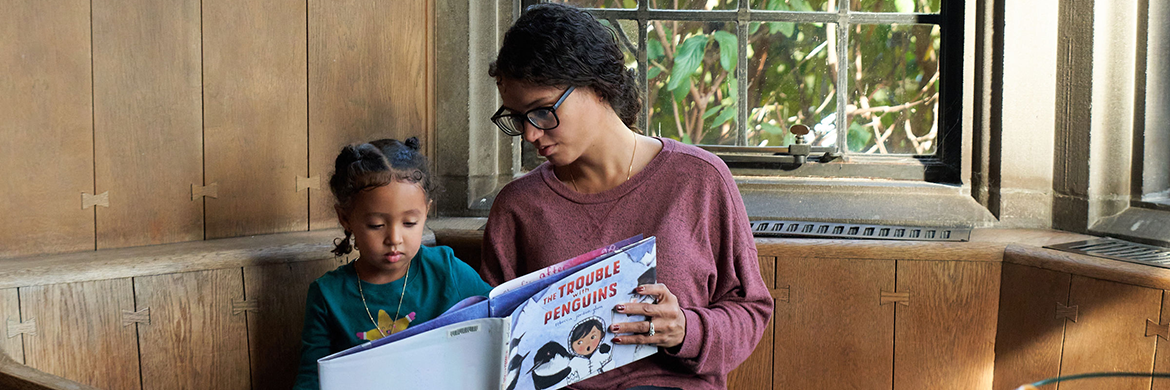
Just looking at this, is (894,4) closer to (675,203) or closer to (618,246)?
(675,203)

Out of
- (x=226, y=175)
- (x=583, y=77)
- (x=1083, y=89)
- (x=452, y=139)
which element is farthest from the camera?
(x=452, y=139)

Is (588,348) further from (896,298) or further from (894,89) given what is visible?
(894,89)

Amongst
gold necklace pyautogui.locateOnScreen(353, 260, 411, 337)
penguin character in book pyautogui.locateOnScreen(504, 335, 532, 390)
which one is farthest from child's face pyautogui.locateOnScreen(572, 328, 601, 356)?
gold necklace pyautogui.locateOnScreen(353, 260, 411, 337)

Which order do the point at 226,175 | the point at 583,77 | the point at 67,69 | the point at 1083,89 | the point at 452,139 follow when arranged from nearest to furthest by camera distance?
1. the point at 583,77
2. the point at 67,69
3. the point at 226,175
4. the point at 1083,89
5. the point at 452,139

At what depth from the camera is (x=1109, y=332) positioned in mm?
1776

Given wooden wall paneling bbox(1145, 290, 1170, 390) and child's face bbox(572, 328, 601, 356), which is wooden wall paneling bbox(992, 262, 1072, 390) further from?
child's face bbox(572, 328, 601, 356)

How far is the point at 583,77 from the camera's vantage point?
1.54 meters

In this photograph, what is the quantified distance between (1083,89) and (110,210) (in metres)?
2.28

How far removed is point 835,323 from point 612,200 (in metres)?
0.77

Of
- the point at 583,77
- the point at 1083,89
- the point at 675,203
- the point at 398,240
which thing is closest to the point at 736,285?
the point at 675,203

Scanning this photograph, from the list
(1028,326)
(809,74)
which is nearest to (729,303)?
(1028,326)

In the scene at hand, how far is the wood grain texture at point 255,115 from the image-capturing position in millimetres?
1873

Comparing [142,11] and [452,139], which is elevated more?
[142,11]

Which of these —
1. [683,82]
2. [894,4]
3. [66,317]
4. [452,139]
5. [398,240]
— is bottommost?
[66,317]
